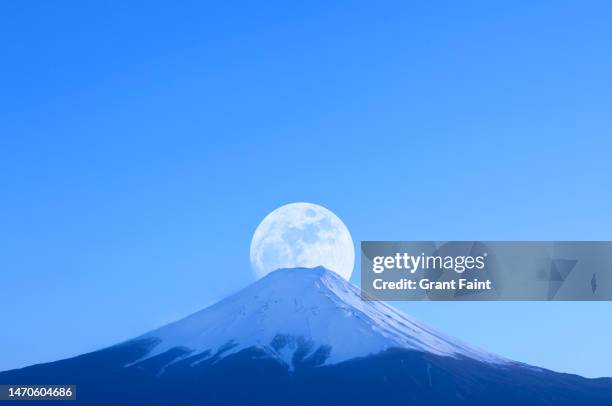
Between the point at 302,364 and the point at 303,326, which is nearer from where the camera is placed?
the point at 302,364

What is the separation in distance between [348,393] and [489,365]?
2040 centimetres

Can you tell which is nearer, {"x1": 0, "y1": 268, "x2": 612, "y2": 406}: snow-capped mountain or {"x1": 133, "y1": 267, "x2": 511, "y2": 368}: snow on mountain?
{"x1": 0, "y1": 268, "x2": 612, "y2": 406}: snow-capped mountain

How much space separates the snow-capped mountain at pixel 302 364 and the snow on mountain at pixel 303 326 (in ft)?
0.47

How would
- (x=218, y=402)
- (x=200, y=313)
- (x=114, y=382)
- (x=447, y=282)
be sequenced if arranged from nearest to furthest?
(x=447, y=282) < (x=218, y=402) < (x=114, y=382) < (x=200, y=313)

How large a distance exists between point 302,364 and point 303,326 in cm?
943

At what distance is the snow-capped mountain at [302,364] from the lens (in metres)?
93.4

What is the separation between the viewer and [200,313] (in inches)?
4717

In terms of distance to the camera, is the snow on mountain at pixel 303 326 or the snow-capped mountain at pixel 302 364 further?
the snow on mountain at pixel 303 326

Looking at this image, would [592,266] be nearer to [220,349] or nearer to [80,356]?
[220,349]

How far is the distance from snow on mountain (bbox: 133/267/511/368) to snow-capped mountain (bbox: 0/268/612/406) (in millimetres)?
143

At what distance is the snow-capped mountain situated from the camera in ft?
306

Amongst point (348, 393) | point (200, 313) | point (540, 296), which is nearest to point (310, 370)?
point (348, 393)

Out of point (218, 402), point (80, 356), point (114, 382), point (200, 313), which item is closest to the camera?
point (218, 402)

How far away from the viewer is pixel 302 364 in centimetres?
10088
